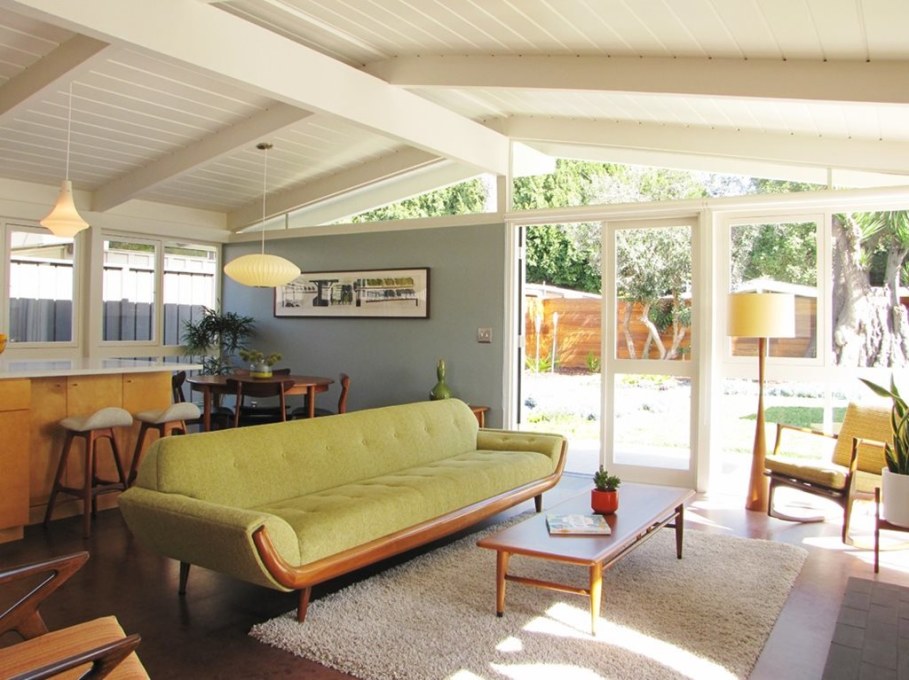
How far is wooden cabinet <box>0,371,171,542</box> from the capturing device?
4.23 metres

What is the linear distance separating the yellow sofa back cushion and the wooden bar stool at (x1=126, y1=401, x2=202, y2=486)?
1.34 m

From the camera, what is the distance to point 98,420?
4520 millimetres

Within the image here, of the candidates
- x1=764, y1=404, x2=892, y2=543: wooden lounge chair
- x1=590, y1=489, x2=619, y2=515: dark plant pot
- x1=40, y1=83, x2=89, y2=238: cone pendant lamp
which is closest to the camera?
x1=590, y1=489, x2=619, y2=515: dark plant pot

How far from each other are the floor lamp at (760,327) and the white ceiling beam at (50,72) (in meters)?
4.33

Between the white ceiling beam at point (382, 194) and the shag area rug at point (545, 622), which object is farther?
the white ceiling beam at point (382, 194)

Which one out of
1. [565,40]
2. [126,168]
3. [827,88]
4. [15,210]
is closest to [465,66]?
[565,40]

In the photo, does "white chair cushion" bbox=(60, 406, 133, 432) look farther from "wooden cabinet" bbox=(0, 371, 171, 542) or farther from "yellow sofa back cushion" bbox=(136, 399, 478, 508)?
"yellow sofa back cushion" bbox=(136, 399, 478, 508)

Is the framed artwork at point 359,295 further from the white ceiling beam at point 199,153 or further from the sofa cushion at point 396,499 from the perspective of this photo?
the sofa cushion at point 396,499

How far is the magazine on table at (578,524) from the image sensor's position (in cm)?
335

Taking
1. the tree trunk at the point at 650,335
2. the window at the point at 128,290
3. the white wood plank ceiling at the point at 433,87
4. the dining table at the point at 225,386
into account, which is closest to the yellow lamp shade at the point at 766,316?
the tree trunk at the point at 650,335

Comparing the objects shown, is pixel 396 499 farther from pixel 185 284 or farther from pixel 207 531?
pixel 185 284

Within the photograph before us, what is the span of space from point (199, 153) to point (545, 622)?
16.4 ft

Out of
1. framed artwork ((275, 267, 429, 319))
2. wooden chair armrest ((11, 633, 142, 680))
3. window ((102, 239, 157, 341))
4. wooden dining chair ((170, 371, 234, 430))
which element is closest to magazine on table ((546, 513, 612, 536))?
wooden chair armrest ((11, 633, 142, 680))

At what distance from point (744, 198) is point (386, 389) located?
12.0 feet
